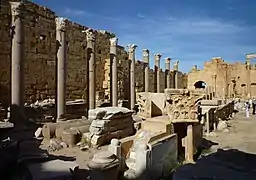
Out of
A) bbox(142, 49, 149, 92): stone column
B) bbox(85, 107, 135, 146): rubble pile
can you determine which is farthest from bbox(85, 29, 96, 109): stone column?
bbox(142, 49, 149, 92): stone column

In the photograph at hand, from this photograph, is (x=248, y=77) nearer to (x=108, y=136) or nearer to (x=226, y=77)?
(x=226, y=77)

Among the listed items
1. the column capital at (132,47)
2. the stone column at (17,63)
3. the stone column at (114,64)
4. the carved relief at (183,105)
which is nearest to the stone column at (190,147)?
the carved relief at (183,105)

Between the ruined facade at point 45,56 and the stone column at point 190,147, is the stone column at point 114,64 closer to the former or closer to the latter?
the ruined facade at point 45,56

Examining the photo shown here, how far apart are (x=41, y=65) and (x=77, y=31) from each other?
14.3 feet

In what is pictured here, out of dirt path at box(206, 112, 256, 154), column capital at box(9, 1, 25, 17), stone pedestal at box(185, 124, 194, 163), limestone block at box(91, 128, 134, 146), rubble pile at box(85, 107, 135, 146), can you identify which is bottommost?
dirt path at box(206, 112, 256, 154)

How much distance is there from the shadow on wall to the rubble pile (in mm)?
5513

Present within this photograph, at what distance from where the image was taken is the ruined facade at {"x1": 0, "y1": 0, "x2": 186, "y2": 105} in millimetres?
14508

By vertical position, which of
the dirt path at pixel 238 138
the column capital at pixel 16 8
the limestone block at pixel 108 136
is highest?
the column capital at pixel 16 8

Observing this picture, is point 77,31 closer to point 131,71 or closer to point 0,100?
point 131,71

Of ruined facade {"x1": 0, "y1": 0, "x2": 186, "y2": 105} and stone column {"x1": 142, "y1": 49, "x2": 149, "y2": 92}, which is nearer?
ruined facade {"x1": 0, "y1": 0, "x2": 186, "y2": 105}

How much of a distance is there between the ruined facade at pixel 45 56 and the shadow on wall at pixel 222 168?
10.2 meters

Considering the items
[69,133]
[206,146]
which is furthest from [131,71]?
[69,133]

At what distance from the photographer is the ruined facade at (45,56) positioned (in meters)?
14.5

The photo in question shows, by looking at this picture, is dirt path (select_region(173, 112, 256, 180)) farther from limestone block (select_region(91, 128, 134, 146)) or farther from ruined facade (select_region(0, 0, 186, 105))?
ruined facade (select_region(0, 0, 186, 105))
